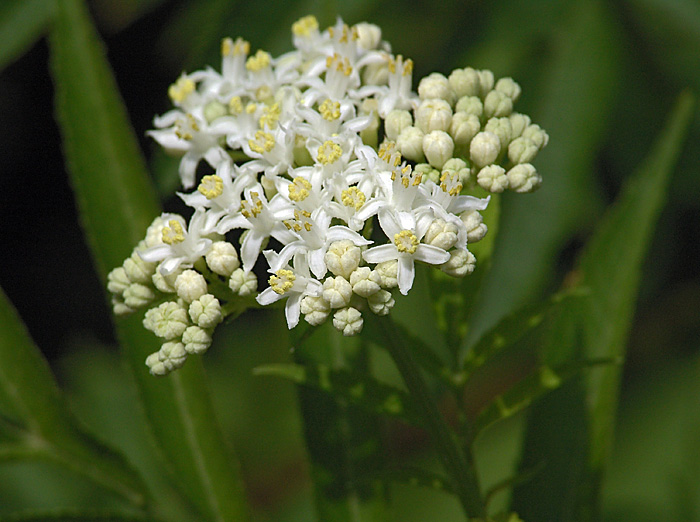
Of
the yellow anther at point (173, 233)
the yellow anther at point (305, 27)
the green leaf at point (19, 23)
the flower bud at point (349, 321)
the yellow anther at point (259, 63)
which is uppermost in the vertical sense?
the green leaf at point (19, 23)

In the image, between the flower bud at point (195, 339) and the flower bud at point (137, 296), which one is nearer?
the flower bud at point (195, 339)

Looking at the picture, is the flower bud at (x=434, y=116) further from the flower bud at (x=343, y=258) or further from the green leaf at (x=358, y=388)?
the green leaf at (x=358, y=388)

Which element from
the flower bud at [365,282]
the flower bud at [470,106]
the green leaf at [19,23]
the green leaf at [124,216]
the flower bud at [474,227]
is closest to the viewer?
the flower bud at [365,282]

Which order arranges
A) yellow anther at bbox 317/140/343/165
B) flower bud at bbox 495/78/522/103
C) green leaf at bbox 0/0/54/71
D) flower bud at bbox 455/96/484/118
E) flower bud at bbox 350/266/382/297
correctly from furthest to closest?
green leaf at bbox 0/0/54/71 < flower bud at bbox 495/78/522/103 < flower bud at bbox 455/96/484/118 < yellow anther at bbox 317/140/343/165 < flower bud at bbox 350/266/382/297

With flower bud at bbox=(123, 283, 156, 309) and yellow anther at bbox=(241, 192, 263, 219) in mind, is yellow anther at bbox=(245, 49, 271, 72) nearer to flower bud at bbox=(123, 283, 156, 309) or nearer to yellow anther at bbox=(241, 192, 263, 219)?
yellow anther at bbox=(241, 192, 263, 219)

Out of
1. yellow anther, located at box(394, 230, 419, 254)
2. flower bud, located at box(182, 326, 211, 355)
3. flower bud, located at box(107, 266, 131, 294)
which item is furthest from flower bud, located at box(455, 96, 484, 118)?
flower bud, located at box(107, 266, 131, 294)

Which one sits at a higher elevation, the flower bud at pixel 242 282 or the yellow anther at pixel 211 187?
the yellow anther at pixel 211 187

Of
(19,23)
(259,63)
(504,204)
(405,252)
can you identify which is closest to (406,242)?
(405,252)

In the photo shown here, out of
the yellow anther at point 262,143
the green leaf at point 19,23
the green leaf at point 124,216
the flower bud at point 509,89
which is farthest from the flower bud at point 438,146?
the green leaf at point 19,23
